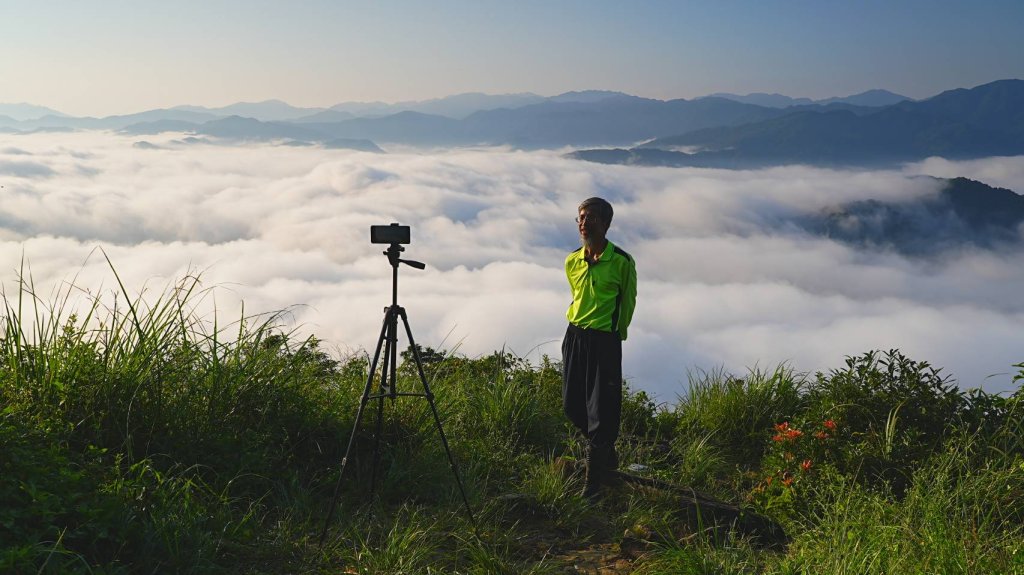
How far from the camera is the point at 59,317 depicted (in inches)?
196

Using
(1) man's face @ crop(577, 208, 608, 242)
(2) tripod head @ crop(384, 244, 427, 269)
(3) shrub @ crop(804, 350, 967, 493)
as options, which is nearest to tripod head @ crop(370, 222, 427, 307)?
(2) tripod head @ crop(384, 244, 427, 269)

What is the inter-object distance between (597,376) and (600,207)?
3.92 ft

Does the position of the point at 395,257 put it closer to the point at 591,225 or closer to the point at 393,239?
the point at 393,239

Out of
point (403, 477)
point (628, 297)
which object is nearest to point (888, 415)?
point (628, 297)

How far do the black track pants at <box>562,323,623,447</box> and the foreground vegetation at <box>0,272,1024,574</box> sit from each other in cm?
46

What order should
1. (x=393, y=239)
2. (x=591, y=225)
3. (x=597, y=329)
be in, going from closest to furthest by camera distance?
(x=393, y=239), (x=591, y=225), (x=597, y=329)

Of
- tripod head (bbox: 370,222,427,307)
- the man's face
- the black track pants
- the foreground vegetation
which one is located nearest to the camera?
the foreground vegetation

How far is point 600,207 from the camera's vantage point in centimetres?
496

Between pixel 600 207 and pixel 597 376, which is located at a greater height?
pixel 600 207

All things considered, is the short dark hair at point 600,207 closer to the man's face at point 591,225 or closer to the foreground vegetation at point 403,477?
the man's face at point 591,225

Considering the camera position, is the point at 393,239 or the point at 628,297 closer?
the point at 393,239

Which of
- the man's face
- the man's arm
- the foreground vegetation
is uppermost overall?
the man's face

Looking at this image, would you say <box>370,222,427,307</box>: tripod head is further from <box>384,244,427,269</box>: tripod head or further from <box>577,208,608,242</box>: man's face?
<box>577,208,608,242</box>: man's face

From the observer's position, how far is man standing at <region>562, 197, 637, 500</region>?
16.3ft
